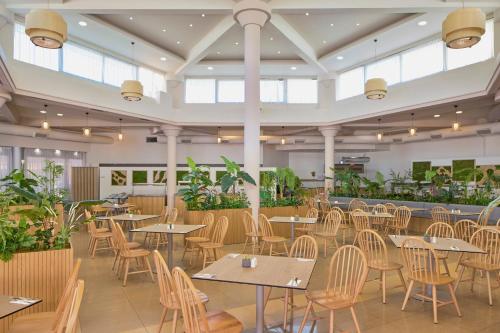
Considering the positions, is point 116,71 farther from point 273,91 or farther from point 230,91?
point 273,91

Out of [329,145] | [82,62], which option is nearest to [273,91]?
[329,145]

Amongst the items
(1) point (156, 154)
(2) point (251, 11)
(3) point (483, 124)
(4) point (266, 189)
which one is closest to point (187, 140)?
(1) point (156, 154)

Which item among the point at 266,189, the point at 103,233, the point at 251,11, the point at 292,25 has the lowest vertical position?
the point at 103,233

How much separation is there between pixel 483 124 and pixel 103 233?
42.0 ft

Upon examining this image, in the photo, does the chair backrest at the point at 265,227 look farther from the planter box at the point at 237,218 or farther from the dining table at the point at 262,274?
the dining table at the point at 262,274

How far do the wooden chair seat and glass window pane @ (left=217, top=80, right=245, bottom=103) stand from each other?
11.4m

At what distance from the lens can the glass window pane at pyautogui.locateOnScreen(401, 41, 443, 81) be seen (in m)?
9.96

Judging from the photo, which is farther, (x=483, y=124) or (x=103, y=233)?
(x=483, y=124)

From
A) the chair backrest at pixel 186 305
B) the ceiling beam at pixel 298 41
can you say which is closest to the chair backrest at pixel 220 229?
the chair backrest at pixel 186 305

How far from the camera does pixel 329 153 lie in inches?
521

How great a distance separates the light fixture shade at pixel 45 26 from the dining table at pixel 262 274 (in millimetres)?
4035

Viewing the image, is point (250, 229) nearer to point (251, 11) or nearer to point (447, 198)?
point (251, 11)

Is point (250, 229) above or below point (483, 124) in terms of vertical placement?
below

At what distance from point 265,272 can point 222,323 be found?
0.59m
